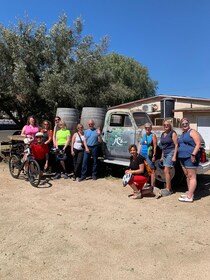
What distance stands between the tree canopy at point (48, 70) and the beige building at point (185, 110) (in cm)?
380

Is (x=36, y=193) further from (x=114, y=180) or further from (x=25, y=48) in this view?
(x=25, y=48)

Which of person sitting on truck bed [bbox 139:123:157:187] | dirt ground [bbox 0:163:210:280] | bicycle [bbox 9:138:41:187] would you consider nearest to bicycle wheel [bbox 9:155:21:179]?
bicycle [bbox 9:138:41:187]

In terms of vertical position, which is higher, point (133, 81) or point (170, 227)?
point (133, 81)

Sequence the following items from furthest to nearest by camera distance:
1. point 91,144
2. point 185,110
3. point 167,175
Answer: point 185,110, point 91,144, point 167,175

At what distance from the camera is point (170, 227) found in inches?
181

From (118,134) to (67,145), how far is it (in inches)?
56.1

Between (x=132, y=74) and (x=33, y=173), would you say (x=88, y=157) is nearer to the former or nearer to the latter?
(x=33, y=173)

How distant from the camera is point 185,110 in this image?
1698 centimetres

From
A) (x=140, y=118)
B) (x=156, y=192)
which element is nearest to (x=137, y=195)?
(x=156, y=192)

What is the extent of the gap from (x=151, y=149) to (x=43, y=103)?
736 cm

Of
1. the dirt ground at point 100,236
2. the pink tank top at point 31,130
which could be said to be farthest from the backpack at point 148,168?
the pink tank top at point 31,130

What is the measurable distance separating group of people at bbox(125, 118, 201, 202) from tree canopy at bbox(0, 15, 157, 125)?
20.4 feet

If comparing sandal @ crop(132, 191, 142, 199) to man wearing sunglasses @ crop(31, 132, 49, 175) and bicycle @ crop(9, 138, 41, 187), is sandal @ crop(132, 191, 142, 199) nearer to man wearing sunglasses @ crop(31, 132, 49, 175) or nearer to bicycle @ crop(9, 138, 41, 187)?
bicycle @ crop(9, 138, 41, 187)

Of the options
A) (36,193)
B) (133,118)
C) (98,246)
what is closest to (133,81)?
(133,118)
